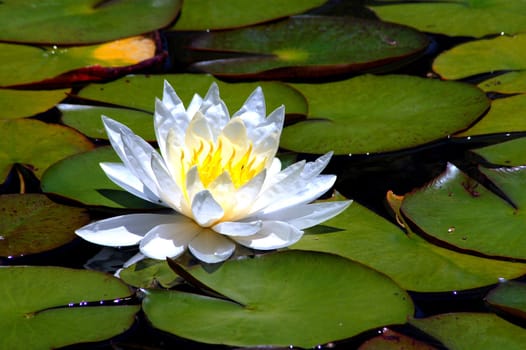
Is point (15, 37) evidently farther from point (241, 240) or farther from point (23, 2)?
point (241, 240)

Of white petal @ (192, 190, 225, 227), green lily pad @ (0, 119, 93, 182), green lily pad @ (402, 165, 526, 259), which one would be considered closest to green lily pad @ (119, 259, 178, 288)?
white petal @ (192, 190, 225, 227)

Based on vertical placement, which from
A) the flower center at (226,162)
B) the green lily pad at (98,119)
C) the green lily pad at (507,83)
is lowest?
the green lily pad at (507,83)

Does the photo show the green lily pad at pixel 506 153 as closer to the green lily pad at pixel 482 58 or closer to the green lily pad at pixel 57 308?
the green lily pad at pixel 482 58

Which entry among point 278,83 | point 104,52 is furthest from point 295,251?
point 104,52

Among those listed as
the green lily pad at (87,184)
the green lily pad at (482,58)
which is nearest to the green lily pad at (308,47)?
the green lily pad at (482,58)

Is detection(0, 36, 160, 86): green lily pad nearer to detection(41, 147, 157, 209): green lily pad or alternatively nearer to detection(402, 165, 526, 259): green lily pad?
detection(41, 147, 157, 209): green lily pad
